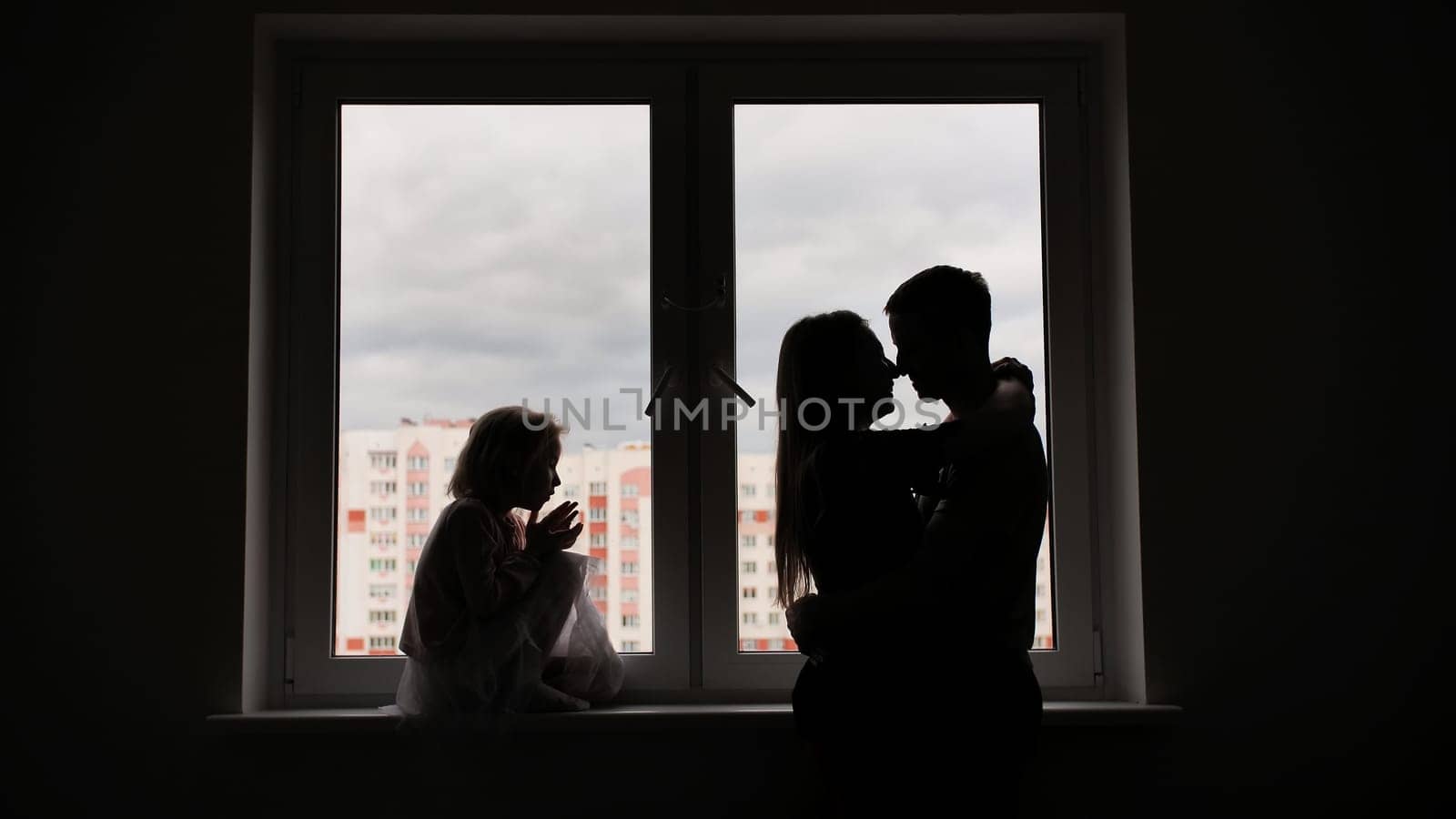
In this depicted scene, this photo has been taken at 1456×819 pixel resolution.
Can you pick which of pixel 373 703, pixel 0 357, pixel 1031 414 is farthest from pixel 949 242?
pixel 0 357

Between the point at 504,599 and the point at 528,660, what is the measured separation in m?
0.11

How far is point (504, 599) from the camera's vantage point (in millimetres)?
1636

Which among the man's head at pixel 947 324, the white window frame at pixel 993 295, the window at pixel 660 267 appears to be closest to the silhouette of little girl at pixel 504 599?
the window at pixel 660 267

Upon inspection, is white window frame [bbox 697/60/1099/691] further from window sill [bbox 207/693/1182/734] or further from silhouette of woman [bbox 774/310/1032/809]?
silhouette of woman [bbox 774/310/1032/809]

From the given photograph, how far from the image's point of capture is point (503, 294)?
6.12ft

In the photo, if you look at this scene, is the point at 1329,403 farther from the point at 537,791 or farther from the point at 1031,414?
the point at 537,791

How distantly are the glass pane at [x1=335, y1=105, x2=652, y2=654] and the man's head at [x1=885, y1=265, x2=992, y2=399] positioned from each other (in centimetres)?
63

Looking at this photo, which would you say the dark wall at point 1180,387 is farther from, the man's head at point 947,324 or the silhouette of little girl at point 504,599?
the man's head at point 947,324

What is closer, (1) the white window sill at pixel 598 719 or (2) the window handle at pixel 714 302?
(1) the white window sill at pixel 598 719

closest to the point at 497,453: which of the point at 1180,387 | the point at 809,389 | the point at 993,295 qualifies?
the point at 809,389

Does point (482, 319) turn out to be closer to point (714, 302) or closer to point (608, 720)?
point (714, 302)

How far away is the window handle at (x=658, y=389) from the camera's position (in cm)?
183

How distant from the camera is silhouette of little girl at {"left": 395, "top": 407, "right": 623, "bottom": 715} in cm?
162

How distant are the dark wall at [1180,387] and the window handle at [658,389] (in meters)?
0.60
